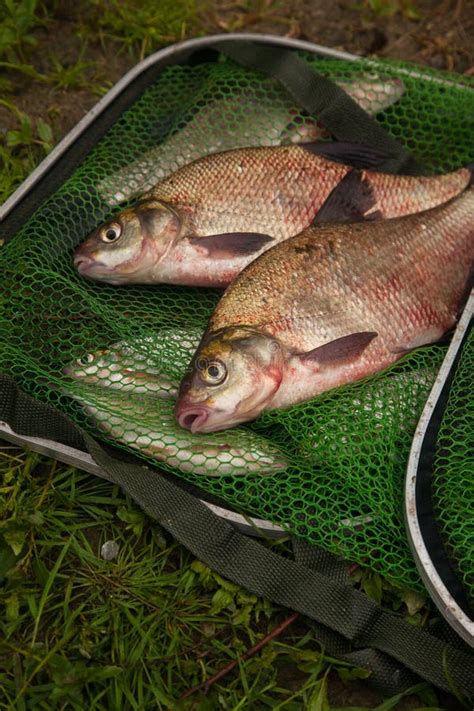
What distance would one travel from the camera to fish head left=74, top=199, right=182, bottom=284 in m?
3.23

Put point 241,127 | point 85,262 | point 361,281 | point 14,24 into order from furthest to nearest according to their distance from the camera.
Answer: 1. point 14,24
2. point 241,127
3. point 85,262
4. point 361,281

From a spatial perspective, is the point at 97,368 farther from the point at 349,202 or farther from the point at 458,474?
the point at 458,474

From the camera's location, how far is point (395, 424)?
287cm

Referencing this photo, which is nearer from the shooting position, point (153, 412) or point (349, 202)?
point (153, 412)

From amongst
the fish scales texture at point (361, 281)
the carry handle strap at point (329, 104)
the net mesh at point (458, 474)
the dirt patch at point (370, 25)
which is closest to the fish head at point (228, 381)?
the fish scales texture at point (361, 281)

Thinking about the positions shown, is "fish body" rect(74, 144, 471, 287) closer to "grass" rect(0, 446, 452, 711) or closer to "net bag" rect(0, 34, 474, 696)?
"net bag" rect(0, 34, 474, 696)

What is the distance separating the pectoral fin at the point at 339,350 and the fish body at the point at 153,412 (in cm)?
37

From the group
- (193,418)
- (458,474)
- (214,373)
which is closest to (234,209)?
(214,373)

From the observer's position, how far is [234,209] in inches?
132

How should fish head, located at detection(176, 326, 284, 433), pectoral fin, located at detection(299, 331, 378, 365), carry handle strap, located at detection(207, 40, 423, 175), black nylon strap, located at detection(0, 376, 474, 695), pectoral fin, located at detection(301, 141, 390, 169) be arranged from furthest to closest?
carry handle strap, located at detection(207, 40, 423, 175) → pectoral fin, located at detection(301, 141, 390, 169) → pectoral fin, located at detection(299, 331, 378, 365) → fish head, located at detection(176, 326, 284, 433) → black nylon strap, located at detection(0, 376, 474, 695)

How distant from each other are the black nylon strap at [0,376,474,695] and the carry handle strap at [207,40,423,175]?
5.99ft

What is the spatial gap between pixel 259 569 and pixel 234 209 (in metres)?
1.52

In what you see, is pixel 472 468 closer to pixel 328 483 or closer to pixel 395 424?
A: pixel 395 424

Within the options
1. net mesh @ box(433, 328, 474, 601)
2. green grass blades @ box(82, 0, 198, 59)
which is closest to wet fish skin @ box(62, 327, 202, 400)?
net mesh @ box(433, 328, 474, 601)
